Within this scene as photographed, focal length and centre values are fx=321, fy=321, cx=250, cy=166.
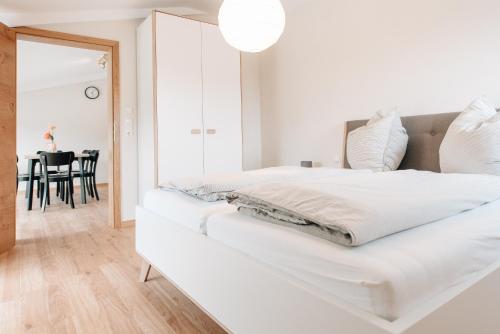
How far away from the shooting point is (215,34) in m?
3.56

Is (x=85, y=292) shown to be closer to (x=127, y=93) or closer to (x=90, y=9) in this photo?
(x=127, y=93)

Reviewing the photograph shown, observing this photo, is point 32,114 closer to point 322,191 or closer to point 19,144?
point 19,144

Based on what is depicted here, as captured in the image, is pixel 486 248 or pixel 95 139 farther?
pixel 95 139

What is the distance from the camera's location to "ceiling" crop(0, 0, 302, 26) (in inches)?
113

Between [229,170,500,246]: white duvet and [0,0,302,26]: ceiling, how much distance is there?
2889mm

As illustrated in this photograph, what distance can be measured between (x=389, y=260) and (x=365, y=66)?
8.37ft

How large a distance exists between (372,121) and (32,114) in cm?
682

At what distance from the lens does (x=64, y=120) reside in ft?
22.8

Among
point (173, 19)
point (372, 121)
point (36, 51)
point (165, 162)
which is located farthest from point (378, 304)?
A: point (36, 51)

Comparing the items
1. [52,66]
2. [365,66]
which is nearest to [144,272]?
[365,66]

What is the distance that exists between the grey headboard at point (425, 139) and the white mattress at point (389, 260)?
1194 millimetres

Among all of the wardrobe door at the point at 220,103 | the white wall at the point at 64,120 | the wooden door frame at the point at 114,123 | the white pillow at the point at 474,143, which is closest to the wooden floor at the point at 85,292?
the wooden door frame at the point at 114,123

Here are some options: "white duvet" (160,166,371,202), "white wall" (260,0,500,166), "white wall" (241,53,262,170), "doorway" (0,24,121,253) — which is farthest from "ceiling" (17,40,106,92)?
"white duvet" (160,166,371,202)

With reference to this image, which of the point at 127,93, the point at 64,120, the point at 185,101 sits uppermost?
the point at 64,120
